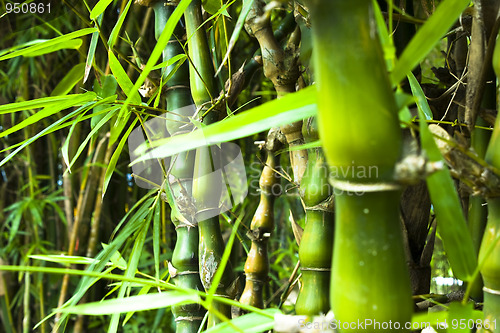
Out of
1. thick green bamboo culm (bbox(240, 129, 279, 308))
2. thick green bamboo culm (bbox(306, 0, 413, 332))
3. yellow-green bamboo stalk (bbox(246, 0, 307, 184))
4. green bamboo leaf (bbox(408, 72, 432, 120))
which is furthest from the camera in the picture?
thick green bamboo culm (bbox(240, 129, 279, 308))

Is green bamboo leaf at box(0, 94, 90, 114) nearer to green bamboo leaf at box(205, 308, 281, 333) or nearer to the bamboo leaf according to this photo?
the bamboo leaf

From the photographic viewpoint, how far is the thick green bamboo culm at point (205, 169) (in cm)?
46

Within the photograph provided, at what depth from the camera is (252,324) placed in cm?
27

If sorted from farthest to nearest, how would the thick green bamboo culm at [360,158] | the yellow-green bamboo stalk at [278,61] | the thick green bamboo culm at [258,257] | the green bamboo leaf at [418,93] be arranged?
the thick green bamboo culm at [258,257] < the yellow-green bamboo stalk at [278,61] < the green bamboo leaf at [418,93] < the thick green bamboo culm at [360,158]

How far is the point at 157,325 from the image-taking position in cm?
104

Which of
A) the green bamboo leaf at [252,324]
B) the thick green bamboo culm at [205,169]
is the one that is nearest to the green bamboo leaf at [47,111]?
the thick green bamboo culm at [205,169]

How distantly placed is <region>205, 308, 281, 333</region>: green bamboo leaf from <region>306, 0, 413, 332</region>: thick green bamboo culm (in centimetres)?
6

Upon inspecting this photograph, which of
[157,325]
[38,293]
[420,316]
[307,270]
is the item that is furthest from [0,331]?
[420,316]

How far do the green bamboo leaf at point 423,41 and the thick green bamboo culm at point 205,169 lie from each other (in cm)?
26

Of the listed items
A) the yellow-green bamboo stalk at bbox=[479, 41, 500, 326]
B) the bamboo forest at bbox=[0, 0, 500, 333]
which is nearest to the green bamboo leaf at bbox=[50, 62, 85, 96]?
the bamboo forest at bbox=[0, 0, 500, 333]

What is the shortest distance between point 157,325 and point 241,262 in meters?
0.23

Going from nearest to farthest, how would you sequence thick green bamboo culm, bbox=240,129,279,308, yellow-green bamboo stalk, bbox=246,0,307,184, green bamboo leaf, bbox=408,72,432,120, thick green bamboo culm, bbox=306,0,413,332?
thick green bamboo culm, bbox=306,0,413,332
green bamboo leaf, bbox=408,72,432,120
yellow-green bamboo stalk, bbox=246,0,307,184
thick green bamboo culm, bbox=240,129,279,308

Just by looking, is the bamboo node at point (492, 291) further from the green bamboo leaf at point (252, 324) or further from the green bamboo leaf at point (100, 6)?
the green bamboo leaf at point (100, 6)

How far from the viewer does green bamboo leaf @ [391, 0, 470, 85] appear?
0.68ft
